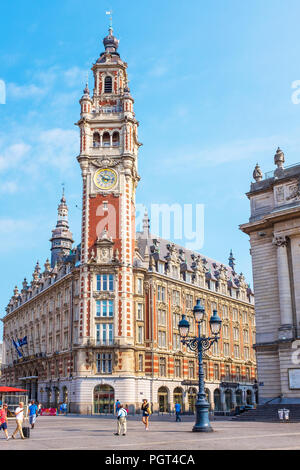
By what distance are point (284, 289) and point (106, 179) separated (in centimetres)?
3450

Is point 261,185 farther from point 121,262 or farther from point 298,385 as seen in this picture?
point 121,262

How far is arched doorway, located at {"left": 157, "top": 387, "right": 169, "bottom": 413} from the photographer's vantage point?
228 feet

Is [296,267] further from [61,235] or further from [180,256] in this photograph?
[61,235]

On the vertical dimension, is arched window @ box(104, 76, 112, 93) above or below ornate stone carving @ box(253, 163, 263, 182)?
above

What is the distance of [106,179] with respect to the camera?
7219 centimetres

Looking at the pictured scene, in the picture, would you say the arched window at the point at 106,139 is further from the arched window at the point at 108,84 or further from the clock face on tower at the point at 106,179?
the arched window at the point at 108,84

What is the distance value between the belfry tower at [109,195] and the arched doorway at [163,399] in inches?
327

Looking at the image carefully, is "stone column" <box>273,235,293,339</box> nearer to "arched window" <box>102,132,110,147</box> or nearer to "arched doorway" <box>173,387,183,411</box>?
"arched doorway" <box>173,387,183,411</box>

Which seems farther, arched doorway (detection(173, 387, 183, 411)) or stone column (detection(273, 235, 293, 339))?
arched doorway (detection(173, 387, 183, 411))

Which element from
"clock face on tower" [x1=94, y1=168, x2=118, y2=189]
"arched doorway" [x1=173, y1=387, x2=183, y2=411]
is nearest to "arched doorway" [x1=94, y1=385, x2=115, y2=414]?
"arched doorway" [x1=173, y1=387, x2=183, y2=411]

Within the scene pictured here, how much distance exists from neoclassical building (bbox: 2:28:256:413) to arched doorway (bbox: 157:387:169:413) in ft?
0.45

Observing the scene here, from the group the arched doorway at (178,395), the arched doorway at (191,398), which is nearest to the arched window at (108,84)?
the arched doorway at (178,395)

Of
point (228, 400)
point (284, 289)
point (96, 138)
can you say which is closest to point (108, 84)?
point (96, 138)

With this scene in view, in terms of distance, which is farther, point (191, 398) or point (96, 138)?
point (191, 398)
